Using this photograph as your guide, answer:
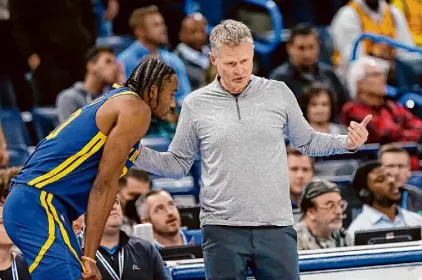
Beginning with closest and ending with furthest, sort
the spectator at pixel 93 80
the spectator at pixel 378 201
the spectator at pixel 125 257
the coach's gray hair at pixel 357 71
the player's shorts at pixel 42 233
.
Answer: the player's shorts at pixel 42 233 < the spectator at pixel 125 257 < the spectator at pixel 378 201 < the spectator at pixel 93 80 < the coach's gray hair at pixel 357 71

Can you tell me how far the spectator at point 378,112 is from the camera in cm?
906

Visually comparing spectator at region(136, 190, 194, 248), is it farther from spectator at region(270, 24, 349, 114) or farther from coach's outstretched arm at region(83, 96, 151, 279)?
spectator at region(270, 24, 349, 114)

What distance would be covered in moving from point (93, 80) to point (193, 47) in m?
2.22

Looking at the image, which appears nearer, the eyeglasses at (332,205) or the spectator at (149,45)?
the eyeglasses at (332,205)

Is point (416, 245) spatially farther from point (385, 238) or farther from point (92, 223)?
point (92, 223)

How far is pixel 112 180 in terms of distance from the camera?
4.44m

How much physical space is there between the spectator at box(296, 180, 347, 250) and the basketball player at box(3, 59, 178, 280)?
254cm

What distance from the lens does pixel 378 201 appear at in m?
7.54

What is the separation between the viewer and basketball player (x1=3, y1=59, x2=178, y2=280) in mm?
4410

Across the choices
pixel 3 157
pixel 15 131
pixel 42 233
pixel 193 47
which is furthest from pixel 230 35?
pixel 193 47

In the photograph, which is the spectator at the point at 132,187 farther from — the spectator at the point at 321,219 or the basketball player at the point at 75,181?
the basketball player at the point at 75,181

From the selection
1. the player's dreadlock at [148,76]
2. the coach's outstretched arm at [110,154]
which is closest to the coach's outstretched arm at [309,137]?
the player's dreadlock at [148,76]

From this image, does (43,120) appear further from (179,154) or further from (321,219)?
(179,154)

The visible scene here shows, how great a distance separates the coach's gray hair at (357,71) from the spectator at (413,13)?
178 centimetres
